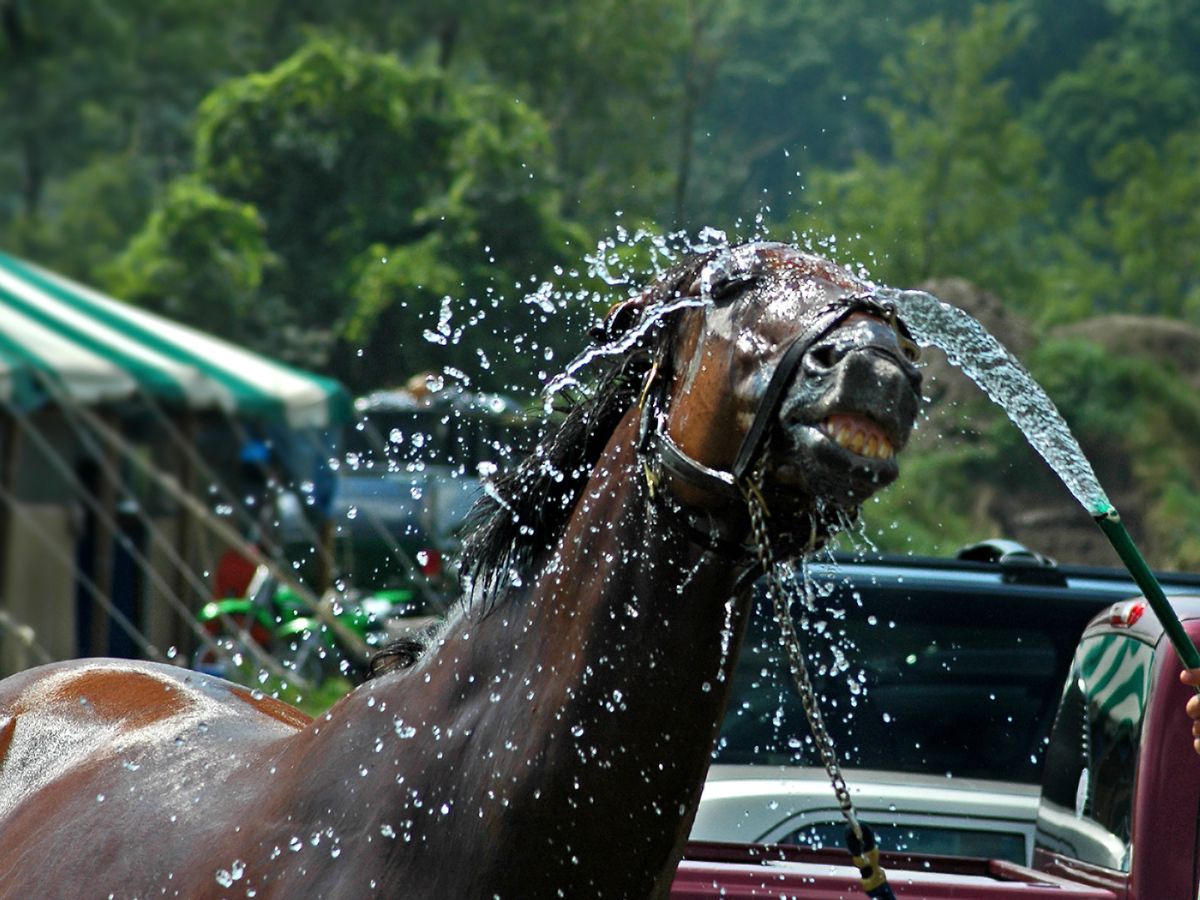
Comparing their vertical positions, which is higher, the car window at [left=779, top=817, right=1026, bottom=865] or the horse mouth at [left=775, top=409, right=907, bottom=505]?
the horse mouth at [left=775, top=409, right=907, bottom=505]

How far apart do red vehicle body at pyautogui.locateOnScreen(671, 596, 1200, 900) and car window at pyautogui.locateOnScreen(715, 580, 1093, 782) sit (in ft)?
2.05

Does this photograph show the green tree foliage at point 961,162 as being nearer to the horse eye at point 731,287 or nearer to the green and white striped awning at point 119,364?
the green and white striped awning at point 119,364

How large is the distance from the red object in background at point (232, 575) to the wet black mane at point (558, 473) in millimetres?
9114

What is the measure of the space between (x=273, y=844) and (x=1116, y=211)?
87.0 feet

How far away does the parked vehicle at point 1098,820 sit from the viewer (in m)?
2.97

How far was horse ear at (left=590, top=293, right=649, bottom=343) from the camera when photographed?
2393 mm

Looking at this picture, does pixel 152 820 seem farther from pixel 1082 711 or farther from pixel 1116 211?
pixel 1116 211

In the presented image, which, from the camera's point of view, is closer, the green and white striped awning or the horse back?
the horse back

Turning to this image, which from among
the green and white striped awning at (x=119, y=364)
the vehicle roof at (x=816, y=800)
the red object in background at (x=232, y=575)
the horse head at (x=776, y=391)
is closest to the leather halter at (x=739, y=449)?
the horse head at (x=776, y=391)

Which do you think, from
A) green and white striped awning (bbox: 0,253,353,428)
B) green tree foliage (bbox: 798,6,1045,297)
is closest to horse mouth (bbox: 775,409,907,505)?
green and white striped awning (bbox: 0,253,353,428)

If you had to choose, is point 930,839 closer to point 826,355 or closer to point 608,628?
point 608,628

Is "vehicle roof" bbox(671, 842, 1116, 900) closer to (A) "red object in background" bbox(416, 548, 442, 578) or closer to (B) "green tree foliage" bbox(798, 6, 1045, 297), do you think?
(A) "red object in background" bbox(416, 548, 442, 578)

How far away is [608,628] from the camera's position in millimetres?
2199

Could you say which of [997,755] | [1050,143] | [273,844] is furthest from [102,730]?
[1050,143]
